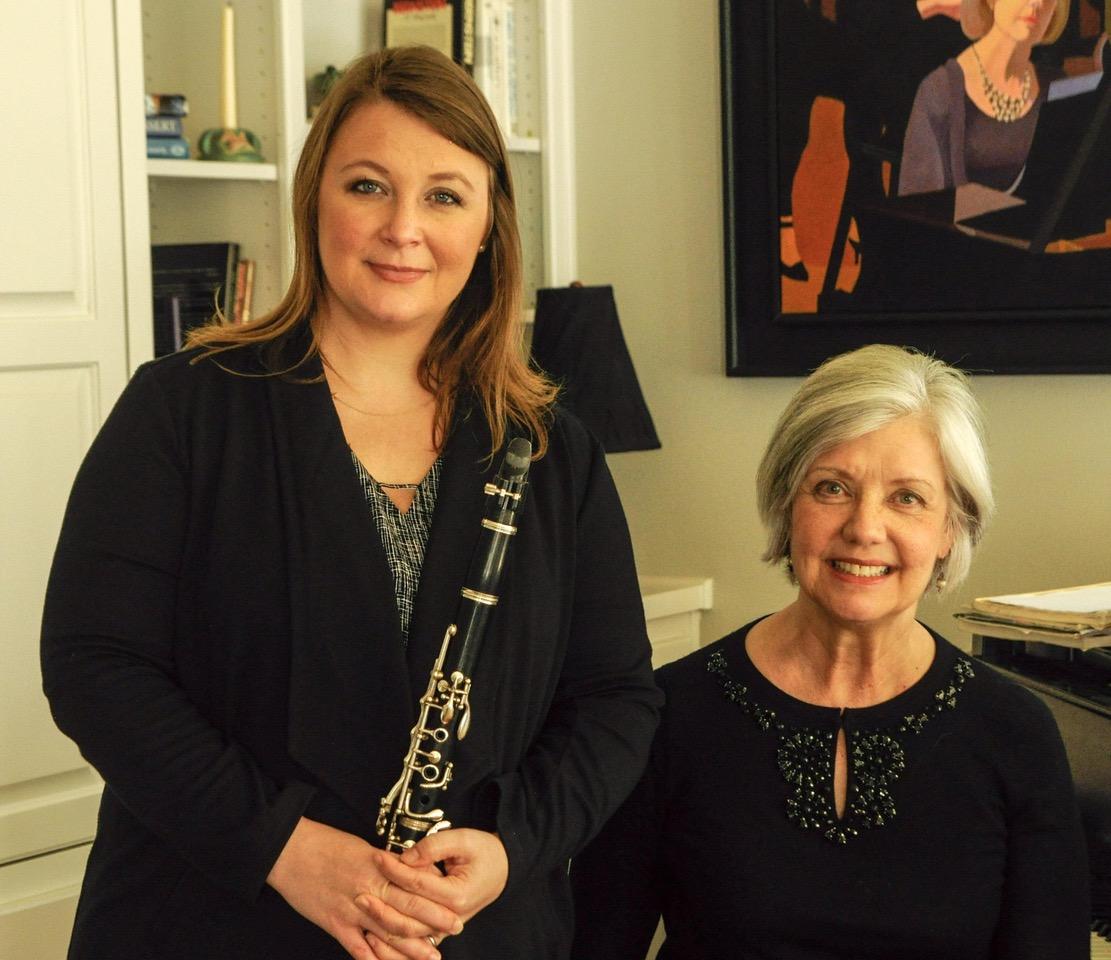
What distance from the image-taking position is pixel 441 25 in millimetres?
3066

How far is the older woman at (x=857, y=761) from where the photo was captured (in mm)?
1522

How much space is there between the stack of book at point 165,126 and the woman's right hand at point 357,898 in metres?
1.68

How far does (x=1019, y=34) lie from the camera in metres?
2.56

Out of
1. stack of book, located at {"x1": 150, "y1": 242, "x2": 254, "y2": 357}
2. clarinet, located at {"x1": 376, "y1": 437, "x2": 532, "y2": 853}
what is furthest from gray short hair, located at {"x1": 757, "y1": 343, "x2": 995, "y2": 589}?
stack of book, located at {"x1": 150, "y1": 242, "x2": 254, "y2": 357}

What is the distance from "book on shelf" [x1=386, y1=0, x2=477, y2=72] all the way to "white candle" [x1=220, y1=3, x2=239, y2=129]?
41 centimetres

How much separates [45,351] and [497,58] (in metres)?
1.27

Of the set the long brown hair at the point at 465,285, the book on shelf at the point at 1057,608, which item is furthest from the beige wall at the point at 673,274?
the long brown hair at the point at 465,285

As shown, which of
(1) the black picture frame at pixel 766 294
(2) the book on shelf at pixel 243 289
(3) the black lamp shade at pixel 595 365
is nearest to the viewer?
(1) the black picture frame at pixel 766 294

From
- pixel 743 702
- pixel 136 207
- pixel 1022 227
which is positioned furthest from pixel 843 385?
pixel 136 207

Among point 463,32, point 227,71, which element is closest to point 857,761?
point 227,71

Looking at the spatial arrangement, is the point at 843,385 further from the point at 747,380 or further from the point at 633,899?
the point at 747,380

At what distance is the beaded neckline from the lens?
155 cm

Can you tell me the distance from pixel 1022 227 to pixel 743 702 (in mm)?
1343

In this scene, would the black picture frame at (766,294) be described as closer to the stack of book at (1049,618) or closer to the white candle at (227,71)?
the stack of book at (1049,618)
